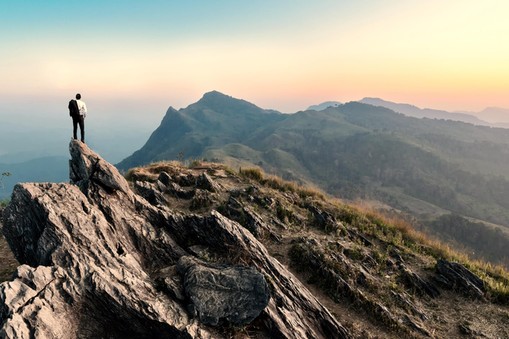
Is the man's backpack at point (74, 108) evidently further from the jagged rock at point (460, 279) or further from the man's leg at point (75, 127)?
the jagged rock at point (460, 279)

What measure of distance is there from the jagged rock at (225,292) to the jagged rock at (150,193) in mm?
11138

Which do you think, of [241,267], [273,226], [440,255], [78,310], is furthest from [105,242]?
[440,255]

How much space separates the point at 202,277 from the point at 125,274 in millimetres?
3019

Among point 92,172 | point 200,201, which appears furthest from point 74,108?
point 200,201

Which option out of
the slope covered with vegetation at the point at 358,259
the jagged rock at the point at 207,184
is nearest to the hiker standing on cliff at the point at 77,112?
the slope covered with vegetation at the point at 358,259

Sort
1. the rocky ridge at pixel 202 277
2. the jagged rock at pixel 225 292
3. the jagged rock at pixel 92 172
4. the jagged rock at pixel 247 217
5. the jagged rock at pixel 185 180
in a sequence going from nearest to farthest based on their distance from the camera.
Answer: the rocky ridge at pixel 202 277 < the jagged rock at pixel 225 292 < the jagged rock at pixel 92 172 < the jagged rock at pixel 247 217 < the jagged rock at pixel 185 180

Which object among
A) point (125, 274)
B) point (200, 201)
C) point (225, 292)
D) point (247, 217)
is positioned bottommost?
point (247, 217)

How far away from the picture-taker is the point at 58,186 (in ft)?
47.7

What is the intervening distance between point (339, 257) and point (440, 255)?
35.3ft

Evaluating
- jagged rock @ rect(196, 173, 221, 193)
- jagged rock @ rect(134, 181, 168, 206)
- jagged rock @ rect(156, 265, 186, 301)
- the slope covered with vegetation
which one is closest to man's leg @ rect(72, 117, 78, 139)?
jagged rock @ rect(134, 181, 168, 206)

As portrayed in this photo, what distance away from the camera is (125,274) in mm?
11688

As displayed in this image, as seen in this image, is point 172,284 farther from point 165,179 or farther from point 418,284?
point 165,179

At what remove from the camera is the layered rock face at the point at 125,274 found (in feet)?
32.8

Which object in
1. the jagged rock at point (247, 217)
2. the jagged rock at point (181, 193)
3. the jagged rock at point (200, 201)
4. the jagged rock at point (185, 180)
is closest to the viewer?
the jagged rock at point (247, 217)
